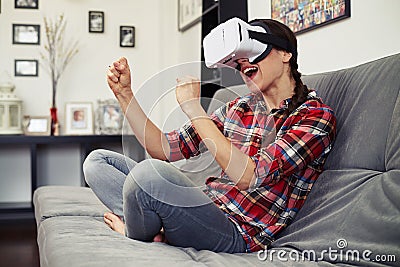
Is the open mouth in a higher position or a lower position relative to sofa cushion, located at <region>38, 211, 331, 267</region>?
higher

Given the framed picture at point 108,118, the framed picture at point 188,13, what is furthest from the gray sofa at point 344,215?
the framed picture at point 108,118

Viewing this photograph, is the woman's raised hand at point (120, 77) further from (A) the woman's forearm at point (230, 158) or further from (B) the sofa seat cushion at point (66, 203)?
(B) the sofa seat cushion at point (66, 203)

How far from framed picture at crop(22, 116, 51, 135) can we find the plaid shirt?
2987mm

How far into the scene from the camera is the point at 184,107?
1567 mm

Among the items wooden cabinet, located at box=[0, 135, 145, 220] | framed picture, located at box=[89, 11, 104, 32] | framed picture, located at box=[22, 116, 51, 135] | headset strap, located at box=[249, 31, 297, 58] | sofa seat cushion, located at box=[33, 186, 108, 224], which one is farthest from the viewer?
framed picture, located at box=[89, 11, 104, 32]

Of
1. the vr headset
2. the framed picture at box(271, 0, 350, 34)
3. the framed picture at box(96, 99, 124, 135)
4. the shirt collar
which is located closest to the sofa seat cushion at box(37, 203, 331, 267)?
the shirt collar

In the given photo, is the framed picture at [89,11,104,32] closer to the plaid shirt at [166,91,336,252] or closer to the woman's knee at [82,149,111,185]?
the woman's knee at [82,149,111,185]

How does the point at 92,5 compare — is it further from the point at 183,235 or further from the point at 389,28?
the point at 183,235

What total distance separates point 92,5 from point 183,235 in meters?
3.59

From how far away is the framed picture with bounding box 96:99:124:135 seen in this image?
4.66 meters

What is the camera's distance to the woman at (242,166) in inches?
59.9

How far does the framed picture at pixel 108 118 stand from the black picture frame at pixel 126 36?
20.5 inches

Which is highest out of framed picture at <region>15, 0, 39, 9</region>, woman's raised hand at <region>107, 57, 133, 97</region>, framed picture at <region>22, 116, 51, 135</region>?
framed picture at <region>15, 0, 39, 9</region>

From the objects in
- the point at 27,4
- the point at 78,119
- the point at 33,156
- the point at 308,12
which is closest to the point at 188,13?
the point at 78,119
